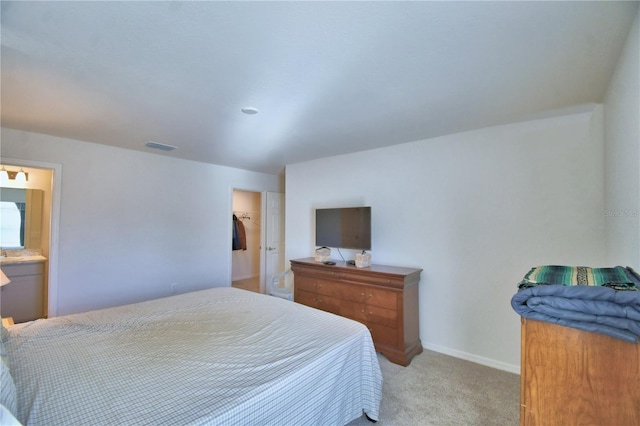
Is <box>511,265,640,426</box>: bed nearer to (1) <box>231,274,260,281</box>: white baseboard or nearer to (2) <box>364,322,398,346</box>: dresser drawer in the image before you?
(2) <box>364,322,398,346</box>: dresser drawer

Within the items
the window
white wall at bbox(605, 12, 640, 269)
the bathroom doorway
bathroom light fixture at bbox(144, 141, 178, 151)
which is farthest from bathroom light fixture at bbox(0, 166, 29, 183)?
white wall at bbox(605, 12, 640, 269)

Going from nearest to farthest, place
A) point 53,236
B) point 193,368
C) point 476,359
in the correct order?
point 193,368, point 476,359, point 53,236

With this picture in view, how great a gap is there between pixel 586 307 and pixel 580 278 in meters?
0.23

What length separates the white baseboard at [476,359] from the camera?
8.49 ft

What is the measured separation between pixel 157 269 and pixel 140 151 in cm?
161

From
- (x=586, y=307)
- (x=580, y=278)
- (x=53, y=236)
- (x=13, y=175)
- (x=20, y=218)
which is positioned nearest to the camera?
(x=586, y=307)

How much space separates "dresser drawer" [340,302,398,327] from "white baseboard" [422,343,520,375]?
2.12 ft

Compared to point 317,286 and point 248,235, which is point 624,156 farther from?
point 248,235

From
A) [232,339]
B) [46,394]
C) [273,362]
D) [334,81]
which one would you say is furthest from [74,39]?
[273,362]

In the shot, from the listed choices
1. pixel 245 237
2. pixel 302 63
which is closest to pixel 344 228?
pixel 302 63

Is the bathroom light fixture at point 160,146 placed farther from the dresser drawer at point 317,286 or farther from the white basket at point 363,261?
the white basket at point 363,261

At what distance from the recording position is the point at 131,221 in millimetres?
3662

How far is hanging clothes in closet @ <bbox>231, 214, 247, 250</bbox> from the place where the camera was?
246 inches

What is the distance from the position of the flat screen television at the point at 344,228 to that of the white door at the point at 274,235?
1.68 m
